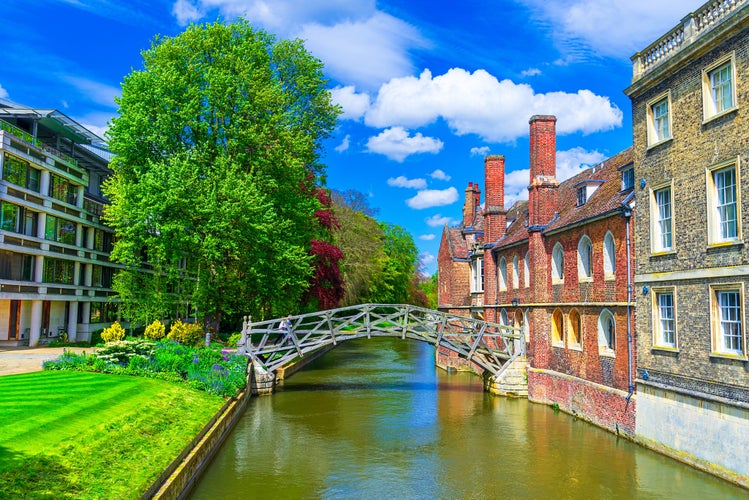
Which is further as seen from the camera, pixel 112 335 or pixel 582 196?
pixel 112 335

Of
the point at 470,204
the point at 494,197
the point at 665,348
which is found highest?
the point at 470,204

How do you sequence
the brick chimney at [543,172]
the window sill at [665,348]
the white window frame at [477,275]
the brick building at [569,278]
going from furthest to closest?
the white window frame at [477,275]
the brick chimney at [543,172]
the brick building at [569,278]
the window sill at [665,348]

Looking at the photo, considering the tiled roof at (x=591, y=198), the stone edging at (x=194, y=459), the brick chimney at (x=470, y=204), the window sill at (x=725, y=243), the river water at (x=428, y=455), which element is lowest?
the river water at (x=428, y=455)

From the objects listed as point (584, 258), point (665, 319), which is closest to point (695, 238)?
point (665, 319)

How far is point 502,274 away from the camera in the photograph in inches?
1190

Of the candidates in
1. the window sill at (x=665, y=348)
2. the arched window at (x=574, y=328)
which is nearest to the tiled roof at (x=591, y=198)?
the arched window at (x=574, y=328)

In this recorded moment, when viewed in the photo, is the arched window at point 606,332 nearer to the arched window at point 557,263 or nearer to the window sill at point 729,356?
the arched window at point 557,263

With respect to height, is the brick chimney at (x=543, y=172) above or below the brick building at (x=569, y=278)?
above

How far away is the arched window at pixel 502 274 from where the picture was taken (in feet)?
97.8

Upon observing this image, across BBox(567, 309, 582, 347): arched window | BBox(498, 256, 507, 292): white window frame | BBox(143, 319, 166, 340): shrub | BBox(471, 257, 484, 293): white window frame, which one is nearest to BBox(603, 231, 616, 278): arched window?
BBox(567, 309, 582, 347): arched window

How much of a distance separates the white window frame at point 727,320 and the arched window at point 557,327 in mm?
9439

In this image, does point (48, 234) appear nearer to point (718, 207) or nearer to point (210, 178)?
point (210, 178)

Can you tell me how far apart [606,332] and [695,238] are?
19.8 ft

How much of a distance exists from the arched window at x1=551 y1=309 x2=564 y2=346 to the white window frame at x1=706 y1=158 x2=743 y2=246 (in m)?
9.82
